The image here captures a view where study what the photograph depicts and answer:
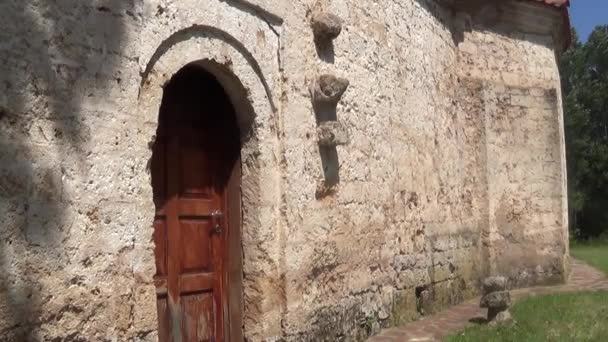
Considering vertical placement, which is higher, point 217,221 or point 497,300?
point 217,221

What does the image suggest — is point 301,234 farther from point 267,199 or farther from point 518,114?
point 518,114

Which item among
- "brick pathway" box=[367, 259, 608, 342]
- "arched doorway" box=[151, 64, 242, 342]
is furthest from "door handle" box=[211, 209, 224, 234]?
"brick pathway" box=[367, 259, 608, 342]

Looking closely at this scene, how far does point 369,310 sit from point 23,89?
4112 mm

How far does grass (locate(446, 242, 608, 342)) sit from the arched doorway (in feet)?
7.48

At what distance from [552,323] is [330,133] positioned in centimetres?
287

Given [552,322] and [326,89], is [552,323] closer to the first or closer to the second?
[552,322]

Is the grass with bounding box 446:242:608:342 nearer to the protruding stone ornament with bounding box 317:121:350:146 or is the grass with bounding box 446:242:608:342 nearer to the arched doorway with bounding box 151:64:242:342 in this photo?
the protruding stone ornament with bounding box 317:121:350:146

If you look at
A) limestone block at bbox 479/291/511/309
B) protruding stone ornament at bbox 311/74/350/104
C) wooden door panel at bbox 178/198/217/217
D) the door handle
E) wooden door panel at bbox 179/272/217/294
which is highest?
protruding stone ornament at bbox 311/74/350/104

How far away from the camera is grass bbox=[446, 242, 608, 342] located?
6.06 metres

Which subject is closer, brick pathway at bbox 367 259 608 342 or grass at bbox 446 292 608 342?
grass at bbox 446 292 608 342

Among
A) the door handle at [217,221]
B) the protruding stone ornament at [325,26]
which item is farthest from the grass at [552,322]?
the protruding stone ornament at [325,26]

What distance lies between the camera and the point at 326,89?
5.64 meters

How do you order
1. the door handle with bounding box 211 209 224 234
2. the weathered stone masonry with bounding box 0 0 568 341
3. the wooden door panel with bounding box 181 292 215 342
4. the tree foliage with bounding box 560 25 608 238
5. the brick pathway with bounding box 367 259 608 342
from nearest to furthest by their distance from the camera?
the weathered stone masonry with bounding box 0 0 568 341, the wooden door panel with bounding box 181 292 215 342, the door handle with bounding box 211 209 224 234, the brick pathway with bounding box 367 259 608 342, the tree foliage with bounding box 560 25 608 238

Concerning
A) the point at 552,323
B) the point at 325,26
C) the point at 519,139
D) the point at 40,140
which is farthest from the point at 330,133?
the point at 519,139
